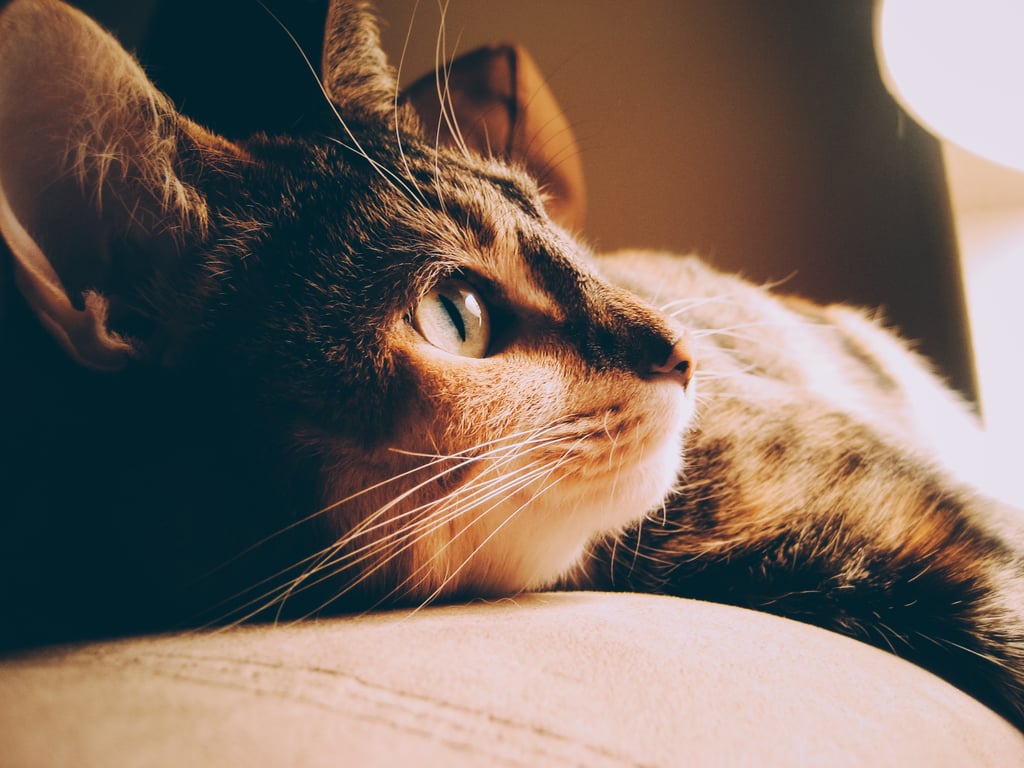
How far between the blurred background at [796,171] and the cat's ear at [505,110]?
8cm

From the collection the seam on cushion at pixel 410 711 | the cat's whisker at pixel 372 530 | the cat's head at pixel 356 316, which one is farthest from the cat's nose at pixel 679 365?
the seam on cushion at pixel 410 711

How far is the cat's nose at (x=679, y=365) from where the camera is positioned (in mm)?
526

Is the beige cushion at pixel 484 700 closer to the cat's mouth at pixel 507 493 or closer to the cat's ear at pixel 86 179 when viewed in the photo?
the cat's mouth at pixel 507 493

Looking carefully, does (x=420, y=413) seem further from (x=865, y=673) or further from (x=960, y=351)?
(x=960, y=351)

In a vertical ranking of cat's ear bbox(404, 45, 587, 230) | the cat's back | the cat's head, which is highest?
cat's ear bbox(404, 45, 587, 230)

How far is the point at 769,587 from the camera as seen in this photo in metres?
0.58

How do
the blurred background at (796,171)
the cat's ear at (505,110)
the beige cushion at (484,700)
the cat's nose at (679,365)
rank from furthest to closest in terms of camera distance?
the blurred background at (796,171), the cat's ear at (505,110), the cat's nose at (679,365), the beige cushion at (484,700)

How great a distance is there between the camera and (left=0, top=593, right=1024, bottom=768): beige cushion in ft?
0.81

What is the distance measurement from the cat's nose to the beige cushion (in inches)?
7.7

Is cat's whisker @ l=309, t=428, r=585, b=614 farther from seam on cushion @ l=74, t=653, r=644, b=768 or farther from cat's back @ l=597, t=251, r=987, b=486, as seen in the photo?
cat's back @ l=597, t=251, r=987, b=486

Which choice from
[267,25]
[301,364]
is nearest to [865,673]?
[301,364]

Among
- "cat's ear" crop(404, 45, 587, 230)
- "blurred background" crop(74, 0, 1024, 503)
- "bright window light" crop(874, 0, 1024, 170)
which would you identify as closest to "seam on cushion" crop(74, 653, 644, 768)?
"cat's ear" crop(404, 45, 587, 230)

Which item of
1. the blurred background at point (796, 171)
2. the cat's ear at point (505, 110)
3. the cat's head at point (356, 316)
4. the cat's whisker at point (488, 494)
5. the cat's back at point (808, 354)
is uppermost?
the blurred background at point (796, 171)

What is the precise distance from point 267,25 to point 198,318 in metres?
0.32
